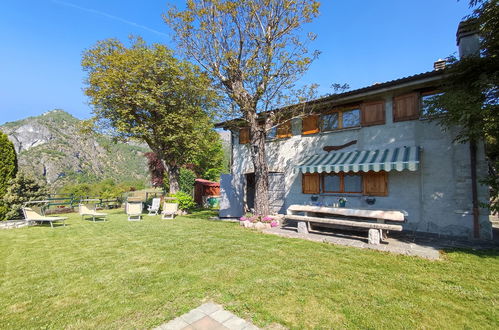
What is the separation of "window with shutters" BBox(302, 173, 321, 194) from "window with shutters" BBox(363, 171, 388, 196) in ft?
8.00

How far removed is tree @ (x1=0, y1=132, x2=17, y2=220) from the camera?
506 inches

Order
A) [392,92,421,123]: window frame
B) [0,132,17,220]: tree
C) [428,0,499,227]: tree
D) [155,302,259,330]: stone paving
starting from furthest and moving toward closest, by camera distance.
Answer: [0,132,17,220]: tree < [392,92,421,123]: window frame < [428,0,499,227]: tree < [155,302,259,330]: stone paving

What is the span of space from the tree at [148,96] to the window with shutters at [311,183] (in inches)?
338

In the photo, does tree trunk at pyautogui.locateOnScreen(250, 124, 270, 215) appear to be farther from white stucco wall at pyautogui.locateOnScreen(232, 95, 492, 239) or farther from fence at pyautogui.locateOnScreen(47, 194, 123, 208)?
fence at pyautogui.locateOnScreen(47, 194, 123, 208)

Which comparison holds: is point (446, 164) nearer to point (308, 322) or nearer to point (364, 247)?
point (364, 247)

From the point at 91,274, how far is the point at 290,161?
1093cm

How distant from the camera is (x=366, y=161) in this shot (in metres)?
9.91

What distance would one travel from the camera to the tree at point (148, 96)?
15.9 meters

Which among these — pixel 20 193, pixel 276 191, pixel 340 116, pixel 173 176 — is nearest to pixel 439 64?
pixel 340 116

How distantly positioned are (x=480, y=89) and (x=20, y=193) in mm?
22392

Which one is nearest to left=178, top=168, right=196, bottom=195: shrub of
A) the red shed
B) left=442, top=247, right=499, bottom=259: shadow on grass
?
the red shed

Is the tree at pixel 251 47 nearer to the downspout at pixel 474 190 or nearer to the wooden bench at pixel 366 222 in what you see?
the wooden bench at pixel 366 222

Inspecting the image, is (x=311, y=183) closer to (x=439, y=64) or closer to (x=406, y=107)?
(x=406, y=107)

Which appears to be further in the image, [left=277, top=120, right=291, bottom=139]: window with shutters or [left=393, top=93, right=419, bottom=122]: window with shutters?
[left=277, top=120, right=291, bottom=139]: window with shutters
